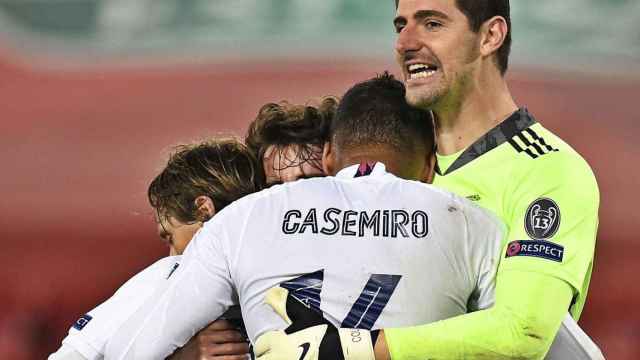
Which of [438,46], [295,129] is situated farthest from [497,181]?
[295,129]

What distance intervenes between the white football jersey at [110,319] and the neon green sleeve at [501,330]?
729 millimetres

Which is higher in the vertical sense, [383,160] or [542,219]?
[383,160]

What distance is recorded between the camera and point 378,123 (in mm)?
2475

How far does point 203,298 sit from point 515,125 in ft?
3.01

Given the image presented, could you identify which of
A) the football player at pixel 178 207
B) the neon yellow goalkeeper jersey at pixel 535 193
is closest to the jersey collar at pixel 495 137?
the neon yellow goalkeeper jersey at pixel 535 193

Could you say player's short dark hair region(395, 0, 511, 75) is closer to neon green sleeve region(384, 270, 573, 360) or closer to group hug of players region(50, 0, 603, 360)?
group hug of players region(50, 0, 603, 360)

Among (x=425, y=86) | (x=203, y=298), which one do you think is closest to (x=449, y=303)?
(x=203, y=298)

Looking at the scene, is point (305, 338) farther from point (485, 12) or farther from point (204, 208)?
point (485, 12)

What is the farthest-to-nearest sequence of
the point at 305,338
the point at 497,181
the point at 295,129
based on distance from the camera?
the point at 295,129, the point at 497,181, the point at 305,338

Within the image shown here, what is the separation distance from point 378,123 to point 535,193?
1.28 feet

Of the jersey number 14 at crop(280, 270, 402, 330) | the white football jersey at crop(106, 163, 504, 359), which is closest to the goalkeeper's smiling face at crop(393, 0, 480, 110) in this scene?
the white football jersey at crop(106, 163, 504, 359)

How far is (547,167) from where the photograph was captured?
266 cm

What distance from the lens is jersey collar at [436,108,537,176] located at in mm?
2875

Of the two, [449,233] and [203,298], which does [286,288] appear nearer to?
[203,298]
